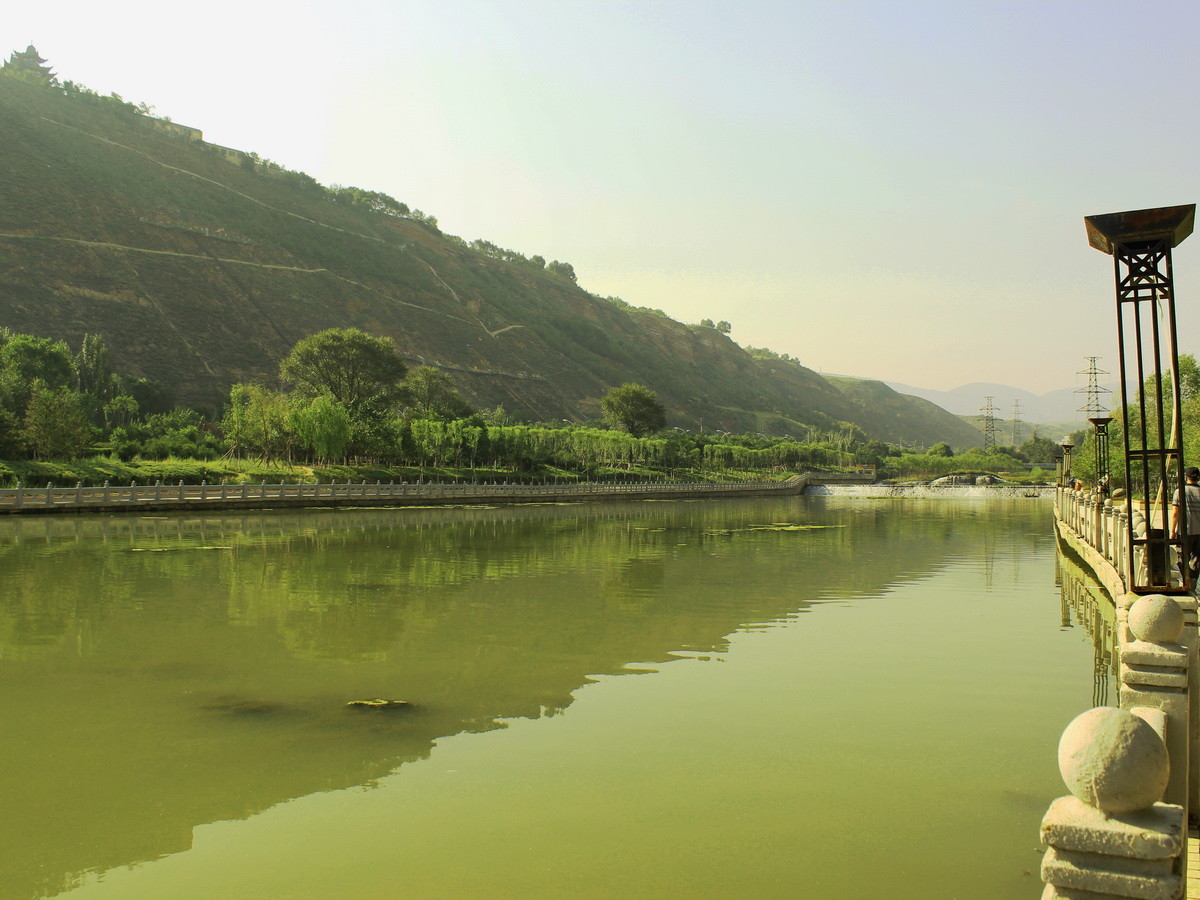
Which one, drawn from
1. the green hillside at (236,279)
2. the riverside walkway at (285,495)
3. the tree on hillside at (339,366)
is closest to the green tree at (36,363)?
the tree on hillside at (339,366)

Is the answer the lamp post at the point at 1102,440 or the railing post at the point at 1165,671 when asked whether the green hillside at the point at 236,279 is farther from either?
the railing post at the point at 1165,671

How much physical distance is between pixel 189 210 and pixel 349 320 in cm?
2587

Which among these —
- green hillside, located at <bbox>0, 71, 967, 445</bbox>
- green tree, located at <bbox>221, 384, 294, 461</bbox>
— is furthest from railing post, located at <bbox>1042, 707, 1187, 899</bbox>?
green hillside, located at <bbox>0, 71, 967, 445</bbox>

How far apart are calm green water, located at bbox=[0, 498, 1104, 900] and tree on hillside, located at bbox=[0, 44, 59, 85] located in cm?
15811

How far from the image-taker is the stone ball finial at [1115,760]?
3.26m

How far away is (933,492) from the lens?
95438 mm

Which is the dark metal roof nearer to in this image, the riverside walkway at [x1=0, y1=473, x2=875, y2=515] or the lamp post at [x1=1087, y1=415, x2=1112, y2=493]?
the lamp post at [x1=1087, y1=415, x2=1112, y2=493]

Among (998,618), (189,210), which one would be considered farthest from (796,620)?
(189,210)

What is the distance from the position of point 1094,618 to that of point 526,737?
37.1 feet

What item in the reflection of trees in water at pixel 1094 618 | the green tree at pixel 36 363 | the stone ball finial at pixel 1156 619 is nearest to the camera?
the stone ball finial at pixel 1156 619

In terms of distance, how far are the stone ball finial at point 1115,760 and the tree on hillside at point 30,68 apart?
17225 cm

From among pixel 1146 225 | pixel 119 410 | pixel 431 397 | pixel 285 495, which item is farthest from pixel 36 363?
pixel 1146 225

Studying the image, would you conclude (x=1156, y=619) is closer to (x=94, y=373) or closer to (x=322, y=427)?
(x=322, y=427)

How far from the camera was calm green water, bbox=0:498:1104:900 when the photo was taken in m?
5.85
